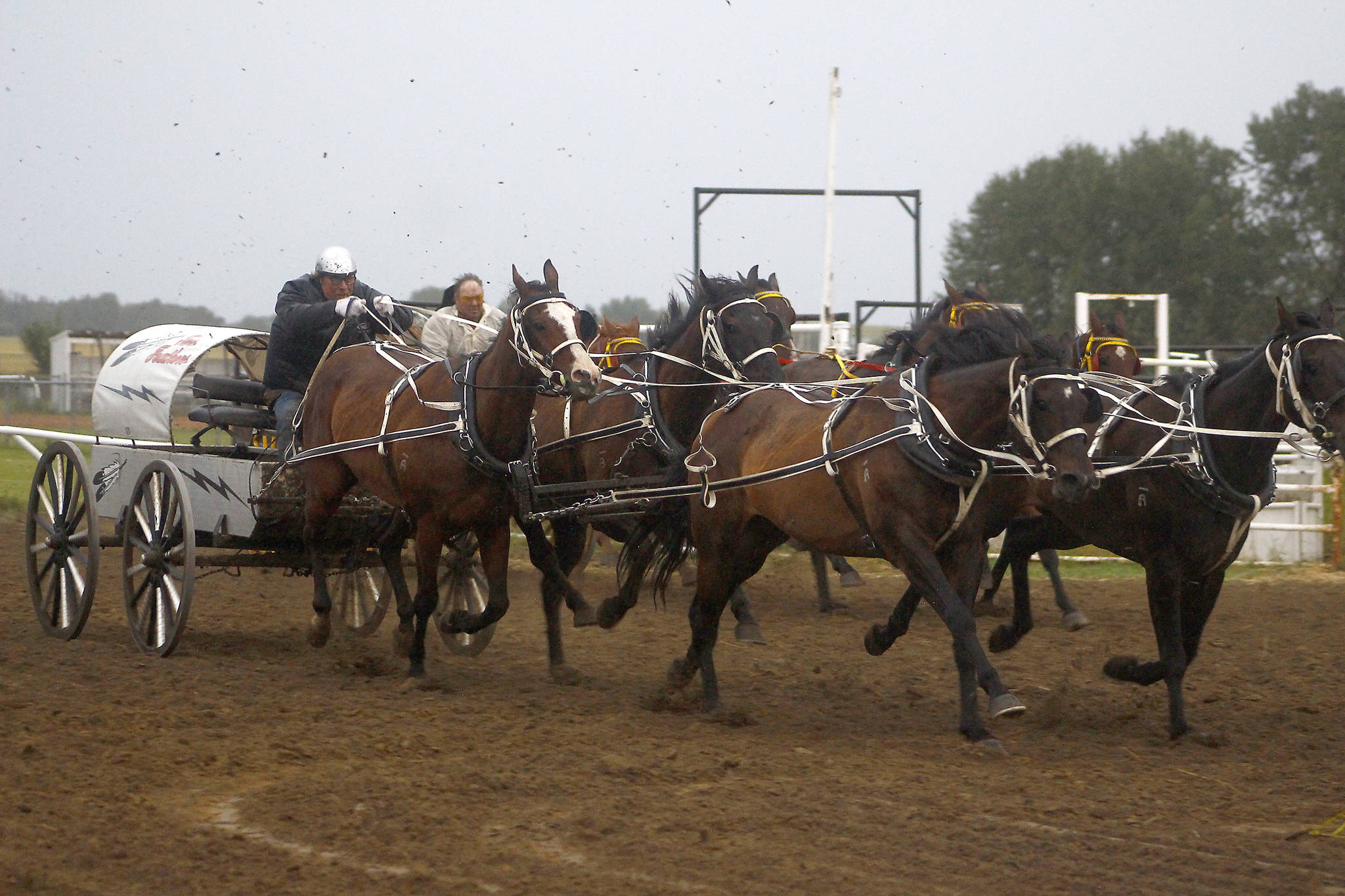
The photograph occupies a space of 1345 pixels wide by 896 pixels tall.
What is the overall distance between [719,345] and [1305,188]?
132 feet

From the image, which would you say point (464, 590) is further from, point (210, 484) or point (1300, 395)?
point (1300, 395)

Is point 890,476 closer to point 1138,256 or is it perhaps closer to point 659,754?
point 659,754

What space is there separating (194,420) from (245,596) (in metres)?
2.71

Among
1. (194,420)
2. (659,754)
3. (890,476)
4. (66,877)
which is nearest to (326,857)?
(66,877)

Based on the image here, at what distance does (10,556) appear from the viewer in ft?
38.7

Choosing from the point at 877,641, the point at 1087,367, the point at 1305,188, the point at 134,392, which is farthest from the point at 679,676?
the point at 1305,188

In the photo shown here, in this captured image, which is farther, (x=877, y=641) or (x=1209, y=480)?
(x=877, y=641)

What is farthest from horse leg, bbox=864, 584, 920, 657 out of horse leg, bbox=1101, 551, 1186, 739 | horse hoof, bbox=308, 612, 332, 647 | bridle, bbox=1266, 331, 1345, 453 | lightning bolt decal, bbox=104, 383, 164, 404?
lightning bolt decal, bbox=104, 383, 164, 404

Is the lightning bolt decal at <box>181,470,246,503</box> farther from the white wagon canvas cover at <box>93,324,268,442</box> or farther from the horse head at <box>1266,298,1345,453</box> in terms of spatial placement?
the horse head at <box>1266,298,1345,453</box>

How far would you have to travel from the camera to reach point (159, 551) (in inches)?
285

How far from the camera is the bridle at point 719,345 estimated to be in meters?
6.76

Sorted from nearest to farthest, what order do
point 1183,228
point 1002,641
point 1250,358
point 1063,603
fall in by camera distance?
point 1250,358
point 1002,641
point 1063,603
point 1183,228

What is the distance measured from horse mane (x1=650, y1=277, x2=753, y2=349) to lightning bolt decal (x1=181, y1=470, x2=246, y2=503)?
2371 millimetres

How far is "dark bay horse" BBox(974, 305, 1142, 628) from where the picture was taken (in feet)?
26.5
